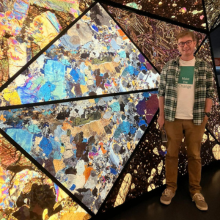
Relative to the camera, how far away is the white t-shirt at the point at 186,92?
1783mm

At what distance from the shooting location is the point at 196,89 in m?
1.78

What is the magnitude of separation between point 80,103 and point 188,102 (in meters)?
0.99

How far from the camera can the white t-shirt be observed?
178cm

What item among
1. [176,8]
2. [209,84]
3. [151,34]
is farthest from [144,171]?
[176,8]

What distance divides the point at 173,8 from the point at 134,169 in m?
1.87

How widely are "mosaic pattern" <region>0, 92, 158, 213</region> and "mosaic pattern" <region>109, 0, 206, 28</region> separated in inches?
38.5

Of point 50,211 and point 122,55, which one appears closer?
point 50,211

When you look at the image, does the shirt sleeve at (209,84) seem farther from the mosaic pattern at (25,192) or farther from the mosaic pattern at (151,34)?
the mosaic pattern at (25,192)

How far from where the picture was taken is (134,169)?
194cm

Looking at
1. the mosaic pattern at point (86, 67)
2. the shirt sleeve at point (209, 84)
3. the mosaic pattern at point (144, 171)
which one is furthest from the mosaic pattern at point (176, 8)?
the mosaic pattern at point (144, 171)

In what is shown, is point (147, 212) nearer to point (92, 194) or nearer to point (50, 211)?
point (92, 194)

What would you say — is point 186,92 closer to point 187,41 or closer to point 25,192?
point 187,41

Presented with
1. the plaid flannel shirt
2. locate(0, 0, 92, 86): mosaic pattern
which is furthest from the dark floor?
locate(0, 0, 92, 86): mosaic pattern

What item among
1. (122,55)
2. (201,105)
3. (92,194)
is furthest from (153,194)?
(122,55)
